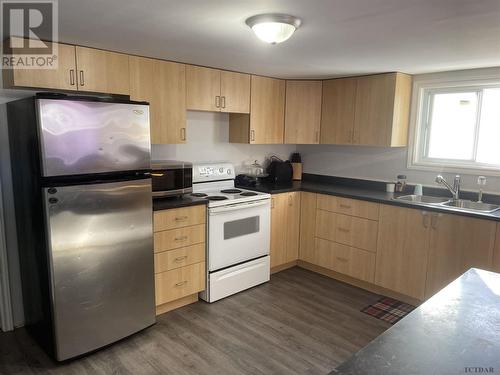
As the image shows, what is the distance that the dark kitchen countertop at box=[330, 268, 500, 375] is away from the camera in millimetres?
994

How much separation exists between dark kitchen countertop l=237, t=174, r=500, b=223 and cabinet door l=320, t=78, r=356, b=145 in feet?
1.69

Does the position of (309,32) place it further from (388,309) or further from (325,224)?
(388,309)

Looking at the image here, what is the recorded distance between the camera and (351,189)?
387 centimetres

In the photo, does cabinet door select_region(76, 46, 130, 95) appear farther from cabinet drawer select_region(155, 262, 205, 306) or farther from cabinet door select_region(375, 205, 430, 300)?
cabinet door select_region(375, 205, 430, 300)

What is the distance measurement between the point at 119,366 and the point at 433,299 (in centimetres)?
197

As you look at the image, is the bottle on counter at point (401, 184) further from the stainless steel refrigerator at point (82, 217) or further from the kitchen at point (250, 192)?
the stainless steel refrigerator at point (82, 217)

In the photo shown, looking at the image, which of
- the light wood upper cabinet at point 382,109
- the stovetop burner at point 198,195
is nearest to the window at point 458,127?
the light wood upper cabinet at point 382,109

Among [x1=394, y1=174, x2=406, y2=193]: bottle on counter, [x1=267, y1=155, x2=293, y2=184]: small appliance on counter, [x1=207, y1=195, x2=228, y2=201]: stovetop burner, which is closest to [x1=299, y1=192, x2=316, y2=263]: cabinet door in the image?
[x1=267, y1=155, x2=293, y2=184]: small appliance on counter

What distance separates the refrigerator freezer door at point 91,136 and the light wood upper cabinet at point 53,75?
0.45 metres

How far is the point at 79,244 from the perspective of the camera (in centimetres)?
226

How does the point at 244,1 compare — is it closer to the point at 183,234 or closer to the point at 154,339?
the point at 183,234

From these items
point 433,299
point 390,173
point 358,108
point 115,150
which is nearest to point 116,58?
point 115,150

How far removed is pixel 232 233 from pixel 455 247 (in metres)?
1.87

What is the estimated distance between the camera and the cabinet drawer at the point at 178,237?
2.82 m
